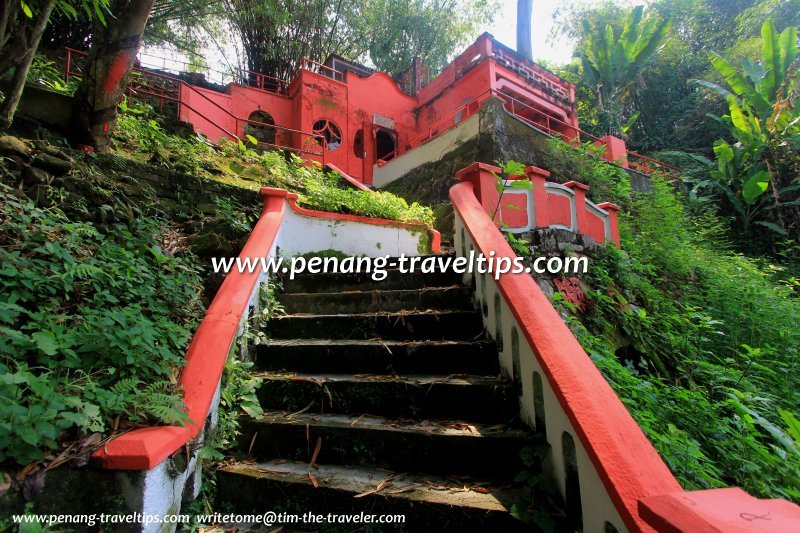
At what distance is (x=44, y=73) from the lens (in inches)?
194

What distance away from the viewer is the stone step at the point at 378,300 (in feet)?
9.65

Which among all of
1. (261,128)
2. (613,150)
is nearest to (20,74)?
(261,128)

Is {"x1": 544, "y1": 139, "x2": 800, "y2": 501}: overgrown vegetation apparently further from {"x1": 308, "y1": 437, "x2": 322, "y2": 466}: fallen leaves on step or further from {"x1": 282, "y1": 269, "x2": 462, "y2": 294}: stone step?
{"x1": 308, "y1": 437, "x2": 322, "y2": 466}: fallen leaves on step

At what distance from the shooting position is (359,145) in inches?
475

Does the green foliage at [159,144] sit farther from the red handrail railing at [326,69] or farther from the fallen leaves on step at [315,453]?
the red handrail railing at [326,69]

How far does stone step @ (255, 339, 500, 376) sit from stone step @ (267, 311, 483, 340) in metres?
0.14

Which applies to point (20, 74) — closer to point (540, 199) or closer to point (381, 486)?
point (381, 486)

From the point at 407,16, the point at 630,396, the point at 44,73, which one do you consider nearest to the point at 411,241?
the point at 630,396

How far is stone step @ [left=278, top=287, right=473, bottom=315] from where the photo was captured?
2.94m

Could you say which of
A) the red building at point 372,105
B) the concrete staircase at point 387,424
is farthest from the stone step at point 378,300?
the red building at point 372,105

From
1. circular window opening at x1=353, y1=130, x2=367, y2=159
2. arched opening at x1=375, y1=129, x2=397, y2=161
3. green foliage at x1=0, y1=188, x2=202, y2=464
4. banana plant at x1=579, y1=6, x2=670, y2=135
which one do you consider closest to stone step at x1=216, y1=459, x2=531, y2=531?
green foliage at x1=0, y1=188, x2=202, y2=464

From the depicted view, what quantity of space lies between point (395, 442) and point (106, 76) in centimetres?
457

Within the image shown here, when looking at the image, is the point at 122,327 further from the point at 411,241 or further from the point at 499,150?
the point at 499,150

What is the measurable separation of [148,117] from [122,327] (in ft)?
17.5
